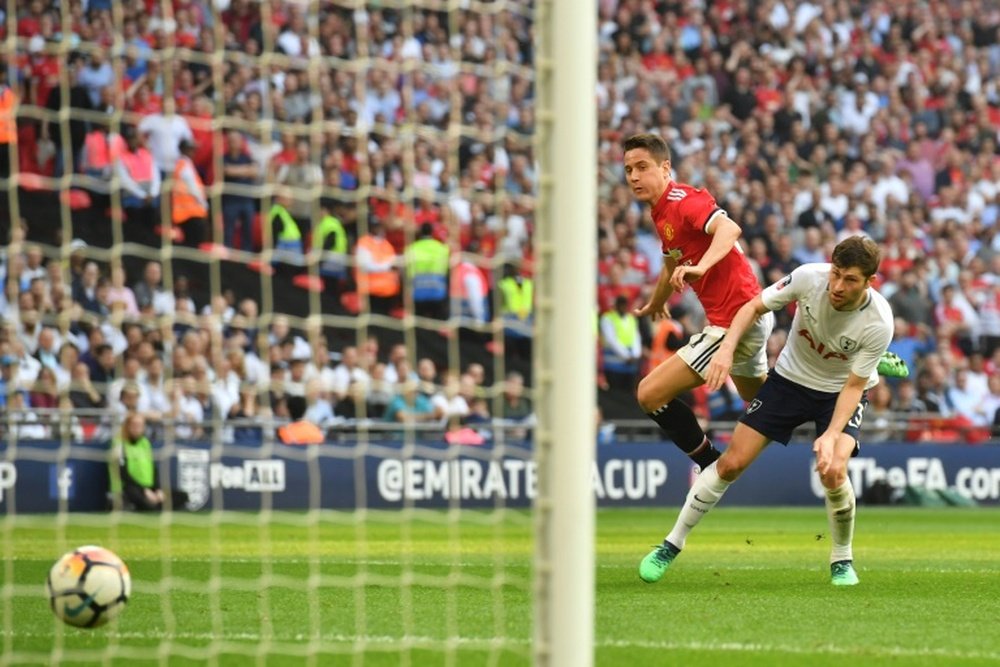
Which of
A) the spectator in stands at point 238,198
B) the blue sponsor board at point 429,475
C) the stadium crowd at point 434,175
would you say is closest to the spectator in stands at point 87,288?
the stadium crowd at point 434,175

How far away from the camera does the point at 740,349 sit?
32.4 ft

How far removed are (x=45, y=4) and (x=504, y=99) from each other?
636 cm

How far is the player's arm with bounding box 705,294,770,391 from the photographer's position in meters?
8.23

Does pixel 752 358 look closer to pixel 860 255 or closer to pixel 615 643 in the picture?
pixel 860 255

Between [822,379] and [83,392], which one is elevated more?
[822,379]

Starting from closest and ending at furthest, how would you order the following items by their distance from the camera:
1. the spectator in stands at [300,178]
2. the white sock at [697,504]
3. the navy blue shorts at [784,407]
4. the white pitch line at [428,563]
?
the white sock at [697,504] < the navy blue shorts at [784,407] < the white pitch line at [428,563] < the spectator in stands at [300,178]

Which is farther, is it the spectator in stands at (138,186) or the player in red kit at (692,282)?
the spectator in stands at (138,186)

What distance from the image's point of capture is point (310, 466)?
52.4ft

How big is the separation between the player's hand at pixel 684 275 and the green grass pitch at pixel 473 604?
153cm

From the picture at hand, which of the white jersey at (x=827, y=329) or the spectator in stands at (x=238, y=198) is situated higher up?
the spectator in stands at (x=238, y=198)

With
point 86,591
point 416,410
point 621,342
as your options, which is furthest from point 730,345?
point 621,342

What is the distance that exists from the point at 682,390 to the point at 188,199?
4737 millimetres

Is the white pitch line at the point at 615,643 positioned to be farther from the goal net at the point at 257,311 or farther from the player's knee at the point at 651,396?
the player's knee at the point at 651,396

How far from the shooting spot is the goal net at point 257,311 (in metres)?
11.1
